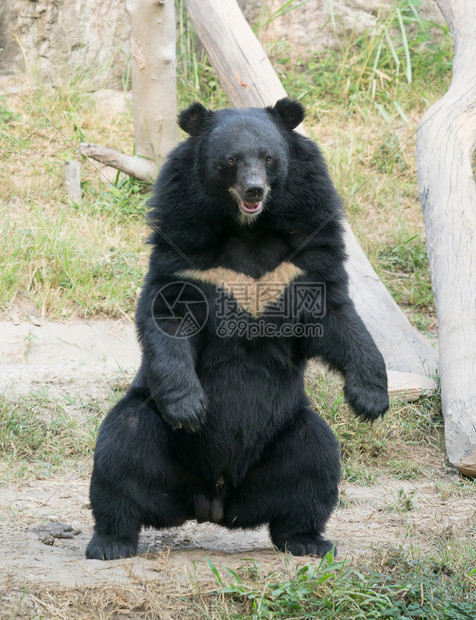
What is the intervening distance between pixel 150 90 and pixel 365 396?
479cm

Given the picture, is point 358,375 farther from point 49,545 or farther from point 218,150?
point 49,545

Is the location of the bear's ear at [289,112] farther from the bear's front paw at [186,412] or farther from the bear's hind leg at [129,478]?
the bear's hind leg at [129,478]

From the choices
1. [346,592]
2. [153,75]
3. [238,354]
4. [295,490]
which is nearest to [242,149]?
[238,354]

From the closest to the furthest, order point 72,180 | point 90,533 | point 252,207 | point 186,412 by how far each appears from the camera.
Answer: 1. point 186,412
2. point 252,207
3. point 90,533
4. point 72,180

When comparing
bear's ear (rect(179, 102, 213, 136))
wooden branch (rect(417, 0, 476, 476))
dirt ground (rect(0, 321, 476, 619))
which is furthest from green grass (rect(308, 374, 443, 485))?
bear's ear (rect(179, 102, 213, 136))

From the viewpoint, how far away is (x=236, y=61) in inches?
240

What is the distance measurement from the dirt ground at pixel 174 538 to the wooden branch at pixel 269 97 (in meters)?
1.20

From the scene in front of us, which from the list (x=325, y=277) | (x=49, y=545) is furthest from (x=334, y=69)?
(x=49, y=545)

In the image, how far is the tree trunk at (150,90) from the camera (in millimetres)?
6996

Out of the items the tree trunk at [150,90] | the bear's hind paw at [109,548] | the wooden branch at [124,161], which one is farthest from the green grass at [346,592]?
the tree trunk at [150,90]

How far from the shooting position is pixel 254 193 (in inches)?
128

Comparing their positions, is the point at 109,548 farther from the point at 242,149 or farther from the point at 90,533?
the point at 242,149

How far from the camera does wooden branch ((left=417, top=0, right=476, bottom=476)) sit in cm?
473

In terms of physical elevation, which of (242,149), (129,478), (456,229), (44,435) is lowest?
(44,435)
